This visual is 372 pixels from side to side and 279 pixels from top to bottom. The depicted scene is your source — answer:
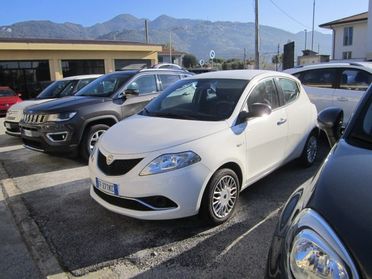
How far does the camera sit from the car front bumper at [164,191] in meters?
3.72

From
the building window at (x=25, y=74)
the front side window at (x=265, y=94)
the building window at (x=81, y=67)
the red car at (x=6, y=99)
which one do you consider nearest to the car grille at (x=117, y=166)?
the front side window at (x=265, y=94)

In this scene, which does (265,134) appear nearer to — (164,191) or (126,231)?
(164,191)

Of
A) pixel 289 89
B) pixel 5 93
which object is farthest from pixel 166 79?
pixel 5 93

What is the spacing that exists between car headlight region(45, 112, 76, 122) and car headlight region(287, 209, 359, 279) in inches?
215

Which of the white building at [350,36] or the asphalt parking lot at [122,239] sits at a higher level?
the white building at [350,36]

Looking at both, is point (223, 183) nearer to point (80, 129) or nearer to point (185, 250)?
point (185, 250)

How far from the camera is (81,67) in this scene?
2867 cm

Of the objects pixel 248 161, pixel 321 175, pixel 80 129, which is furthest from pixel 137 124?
pixel 321 175

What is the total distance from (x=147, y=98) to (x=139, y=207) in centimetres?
405

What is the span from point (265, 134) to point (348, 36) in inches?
1651

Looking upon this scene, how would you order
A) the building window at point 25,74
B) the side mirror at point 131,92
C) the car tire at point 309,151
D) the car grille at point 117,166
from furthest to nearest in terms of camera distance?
1. the building window at point 25,74
2. the side mirror at point 131,92
3. the car tire at point 309,151
4. the car grille at point 117,166

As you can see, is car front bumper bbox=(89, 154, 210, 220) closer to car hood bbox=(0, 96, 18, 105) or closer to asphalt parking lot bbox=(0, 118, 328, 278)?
asphalt parking lot bbox=(0, 118, 328, 278)

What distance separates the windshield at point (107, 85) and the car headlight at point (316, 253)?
19.3 feet

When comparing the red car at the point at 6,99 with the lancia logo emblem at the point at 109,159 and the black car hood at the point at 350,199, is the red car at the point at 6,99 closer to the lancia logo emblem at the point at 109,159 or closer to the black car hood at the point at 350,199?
the lancia logo emblem at the point at 109,159
